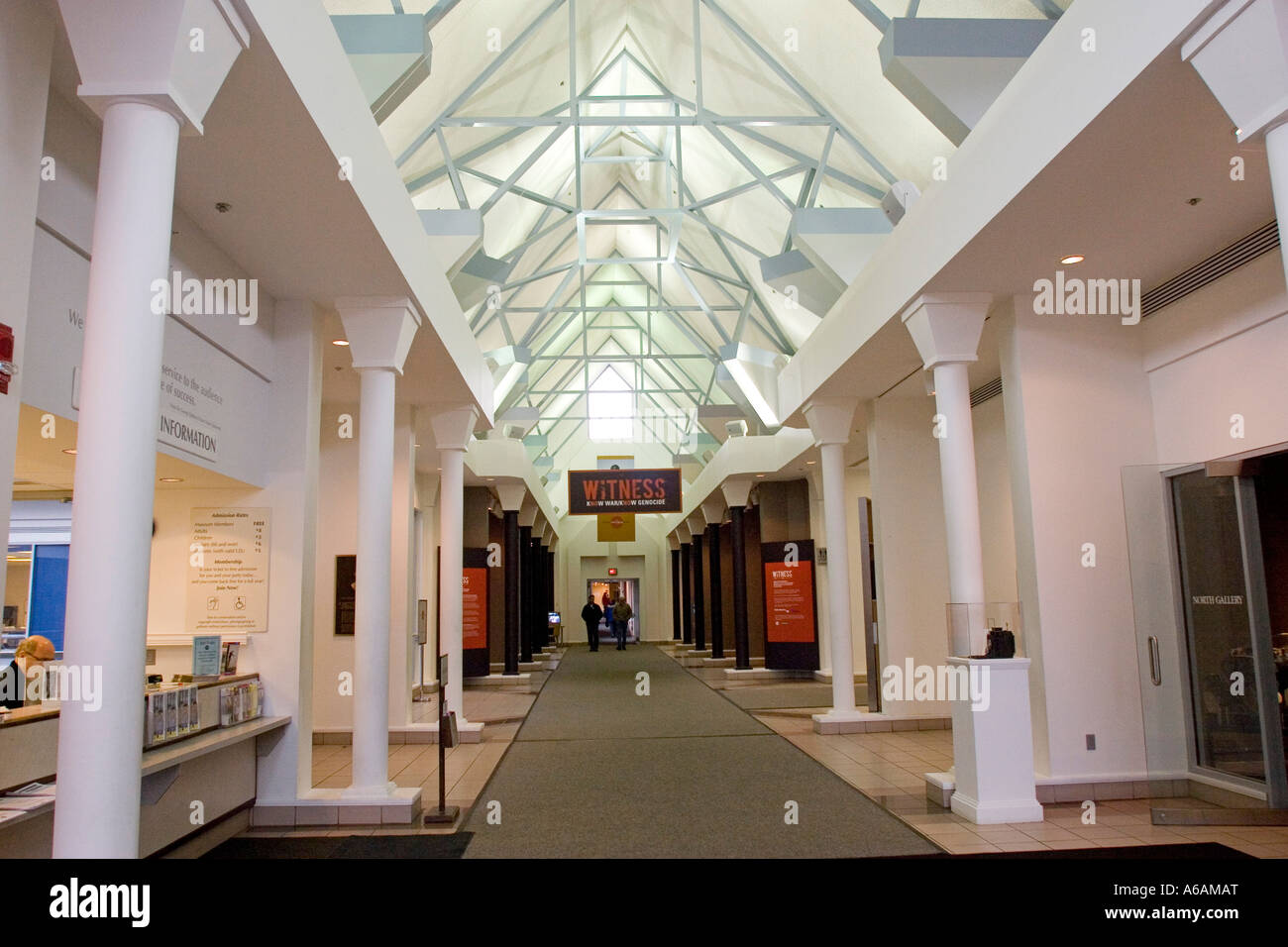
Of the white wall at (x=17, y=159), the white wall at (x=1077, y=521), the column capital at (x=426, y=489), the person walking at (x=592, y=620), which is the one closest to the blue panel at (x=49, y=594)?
the white wall at (x=17, y=159)

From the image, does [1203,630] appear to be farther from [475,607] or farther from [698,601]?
[698,601]

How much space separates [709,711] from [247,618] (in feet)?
23.0

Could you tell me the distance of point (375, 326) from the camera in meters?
6.66

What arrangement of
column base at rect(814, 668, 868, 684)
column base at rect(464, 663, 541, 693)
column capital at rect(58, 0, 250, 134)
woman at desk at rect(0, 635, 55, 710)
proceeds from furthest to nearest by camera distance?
column base at rect(464, 663, 541, 693) → column base at rect(814, 668, 868, 684) → woman at desk at rect(0, 635, 55, 710) → column capital at rect(58, 0, 250, 134)

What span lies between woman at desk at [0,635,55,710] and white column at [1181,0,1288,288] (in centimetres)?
540

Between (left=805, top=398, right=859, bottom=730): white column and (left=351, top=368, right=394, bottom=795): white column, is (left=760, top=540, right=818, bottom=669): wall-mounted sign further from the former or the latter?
(left=351, top=368, right=394, bottom=795): white column

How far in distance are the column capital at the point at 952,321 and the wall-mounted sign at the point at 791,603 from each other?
9412 mm

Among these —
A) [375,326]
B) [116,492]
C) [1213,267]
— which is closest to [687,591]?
[375,326]

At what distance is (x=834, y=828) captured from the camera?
5781 millimetres

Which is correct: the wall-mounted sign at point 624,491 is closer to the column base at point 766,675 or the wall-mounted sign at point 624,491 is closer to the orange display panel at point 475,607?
the orange display panel at point 475,607

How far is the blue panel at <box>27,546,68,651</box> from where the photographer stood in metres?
7.72

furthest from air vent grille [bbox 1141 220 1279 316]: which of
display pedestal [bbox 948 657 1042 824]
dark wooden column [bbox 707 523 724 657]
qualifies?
dark wooden column [bbox 707 523 724 657]

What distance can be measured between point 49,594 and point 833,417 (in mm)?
7798
